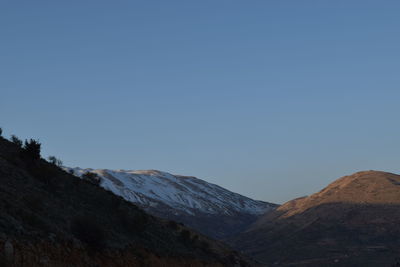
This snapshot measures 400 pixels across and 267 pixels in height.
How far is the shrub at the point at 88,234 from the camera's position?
72.4ft

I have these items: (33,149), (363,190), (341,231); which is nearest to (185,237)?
(33,149)

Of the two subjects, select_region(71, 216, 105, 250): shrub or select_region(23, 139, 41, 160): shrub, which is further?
select_region(23, 139, 41, 160): shrub

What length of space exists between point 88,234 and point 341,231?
103606 millimetres

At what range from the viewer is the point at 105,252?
22625 millimetres

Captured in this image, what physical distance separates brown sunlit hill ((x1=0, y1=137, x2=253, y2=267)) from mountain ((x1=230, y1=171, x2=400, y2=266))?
190 feet

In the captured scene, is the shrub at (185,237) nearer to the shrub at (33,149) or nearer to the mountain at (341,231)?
the shrub at (33,149)

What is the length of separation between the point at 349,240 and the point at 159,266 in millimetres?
91153

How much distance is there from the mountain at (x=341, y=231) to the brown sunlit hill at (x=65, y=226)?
58.0m

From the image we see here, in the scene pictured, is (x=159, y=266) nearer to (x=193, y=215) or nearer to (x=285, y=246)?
(x=285, y=246)

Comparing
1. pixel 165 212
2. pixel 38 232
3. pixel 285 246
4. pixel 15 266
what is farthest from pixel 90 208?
pixel 165 212

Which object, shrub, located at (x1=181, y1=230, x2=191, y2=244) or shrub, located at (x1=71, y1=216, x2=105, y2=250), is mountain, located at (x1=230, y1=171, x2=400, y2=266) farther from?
shrub, located at (x1=71, y1=216, x2=105, y2=250)

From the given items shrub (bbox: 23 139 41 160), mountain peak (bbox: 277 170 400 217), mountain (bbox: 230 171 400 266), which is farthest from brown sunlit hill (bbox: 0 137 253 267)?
mountain peak (bbox: 277 170 400 217)

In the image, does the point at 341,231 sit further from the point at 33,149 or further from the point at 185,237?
the point at 33,149

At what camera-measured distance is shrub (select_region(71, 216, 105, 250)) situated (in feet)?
72.4
